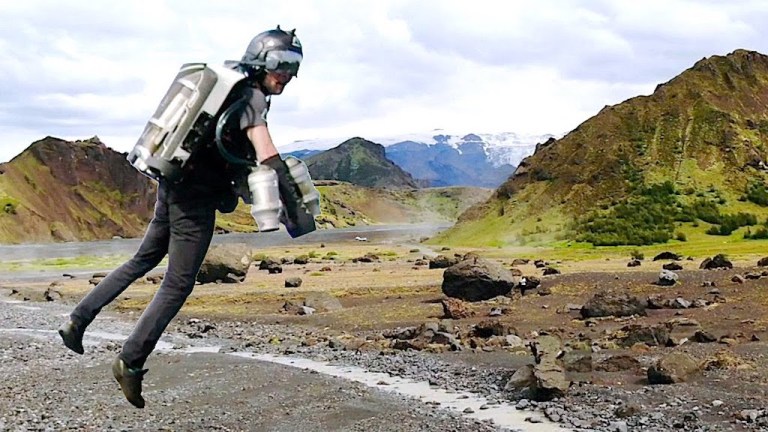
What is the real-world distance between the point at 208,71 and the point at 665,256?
2271 inches

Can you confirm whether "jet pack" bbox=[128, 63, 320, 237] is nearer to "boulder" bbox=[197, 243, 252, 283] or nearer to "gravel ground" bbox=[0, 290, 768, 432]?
"gravel ground" bbox=[0, 290, 768, 432]

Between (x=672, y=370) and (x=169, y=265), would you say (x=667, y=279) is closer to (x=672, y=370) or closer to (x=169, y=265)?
(x=672, y=370)

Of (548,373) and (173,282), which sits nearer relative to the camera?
(173,282)

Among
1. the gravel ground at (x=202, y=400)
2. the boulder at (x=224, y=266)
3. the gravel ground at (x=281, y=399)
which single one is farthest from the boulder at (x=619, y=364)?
the boulder at (x=224, y=266)

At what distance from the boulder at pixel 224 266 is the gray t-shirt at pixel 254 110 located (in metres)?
51.8

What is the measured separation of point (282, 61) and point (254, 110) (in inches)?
17.9

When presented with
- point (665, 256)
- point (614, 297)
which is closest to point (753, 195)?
point (665, 256)

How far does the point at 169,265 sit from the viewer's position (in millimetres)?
6598

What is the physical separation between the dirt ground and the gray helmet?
14675 millimetres

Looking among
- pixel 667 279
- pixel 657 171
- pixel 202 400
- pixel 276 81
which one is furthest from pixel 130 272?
pixel 657 171

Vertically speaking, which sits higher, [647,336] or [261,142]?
[261,142]

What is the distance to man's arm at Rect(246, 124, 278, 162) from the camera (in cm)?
576

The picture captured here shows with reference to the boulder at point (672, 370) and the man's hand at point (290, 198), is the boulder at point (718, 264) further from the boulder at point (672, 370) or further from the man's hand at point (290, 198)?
the man's hand at point (290, 198)

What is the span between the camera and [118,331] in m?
37.0
